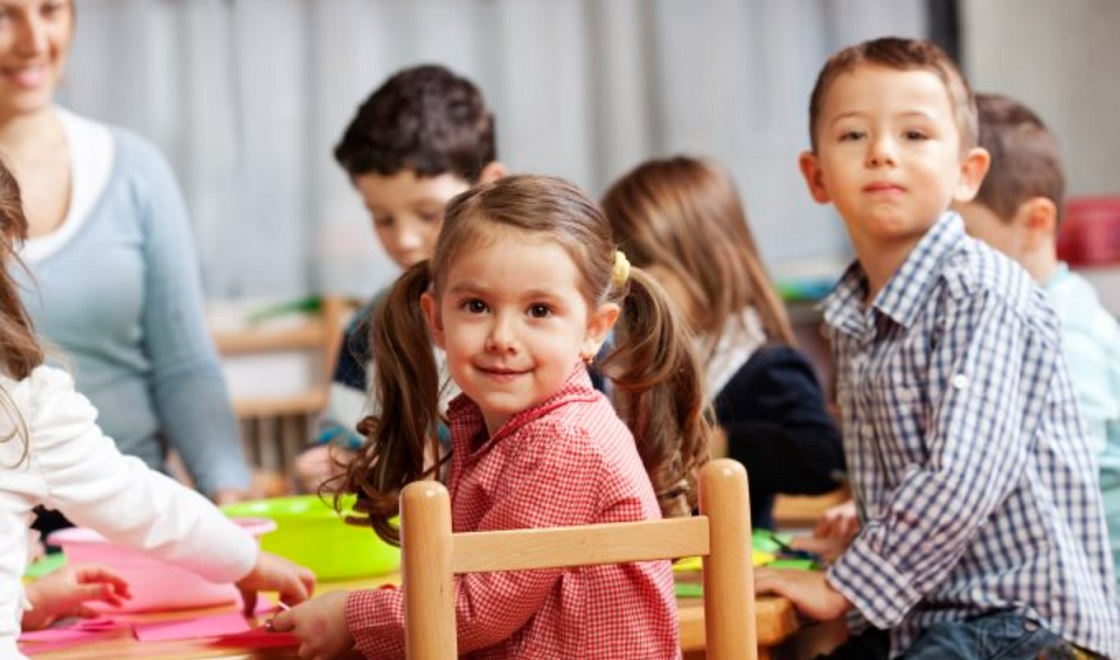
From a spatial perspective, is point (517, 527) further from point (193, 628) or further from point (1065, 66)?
point (1065, 66)

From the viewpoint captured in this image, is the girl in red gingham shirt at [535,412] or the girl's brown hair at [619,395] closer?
the girl in red gingham shirt at [535,412]

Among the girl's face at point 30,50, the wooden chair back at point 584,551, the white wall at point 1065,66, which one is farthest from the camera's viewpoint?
the white wall at point 1065,66

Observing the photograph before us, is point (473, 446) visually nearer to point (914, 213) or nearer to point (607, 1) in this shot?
point (914, 213)

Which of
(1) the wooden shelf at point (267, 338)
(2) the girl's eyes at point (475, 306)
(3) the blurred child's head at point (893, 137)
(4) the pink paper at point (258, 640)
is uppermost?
(3) the blurred child's head at point (893, 137)

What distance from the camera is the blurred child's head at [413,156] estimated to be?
7.89ft

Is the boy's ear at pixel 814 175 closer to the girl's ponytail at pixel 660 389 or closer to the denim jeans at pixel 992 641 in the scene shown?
the girl's ponytail at pixel 660 389

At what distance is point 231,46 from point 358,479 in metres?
2.55

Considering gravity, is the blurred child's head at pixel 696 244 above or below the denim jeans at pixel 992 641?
above

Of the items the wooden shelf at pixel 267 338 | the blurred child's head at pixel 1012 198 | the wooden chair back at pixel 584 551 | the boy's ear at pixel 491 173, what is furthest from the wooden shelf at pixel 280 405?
the wooden chair back at pixel 584 551

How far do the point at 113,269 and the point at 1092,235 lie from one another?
2.24 metres

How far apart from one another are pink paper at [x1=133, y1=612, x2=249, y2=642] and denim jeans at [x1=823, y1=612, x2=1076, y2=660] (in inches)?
26.3

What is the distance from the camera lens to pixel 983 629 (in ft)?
5.90

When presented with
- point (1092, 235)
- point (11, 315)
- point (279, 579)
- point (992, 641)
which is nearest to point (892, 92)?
point (992, 641)

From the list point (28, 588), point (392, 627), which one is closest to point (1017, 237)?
point (392, 627)
